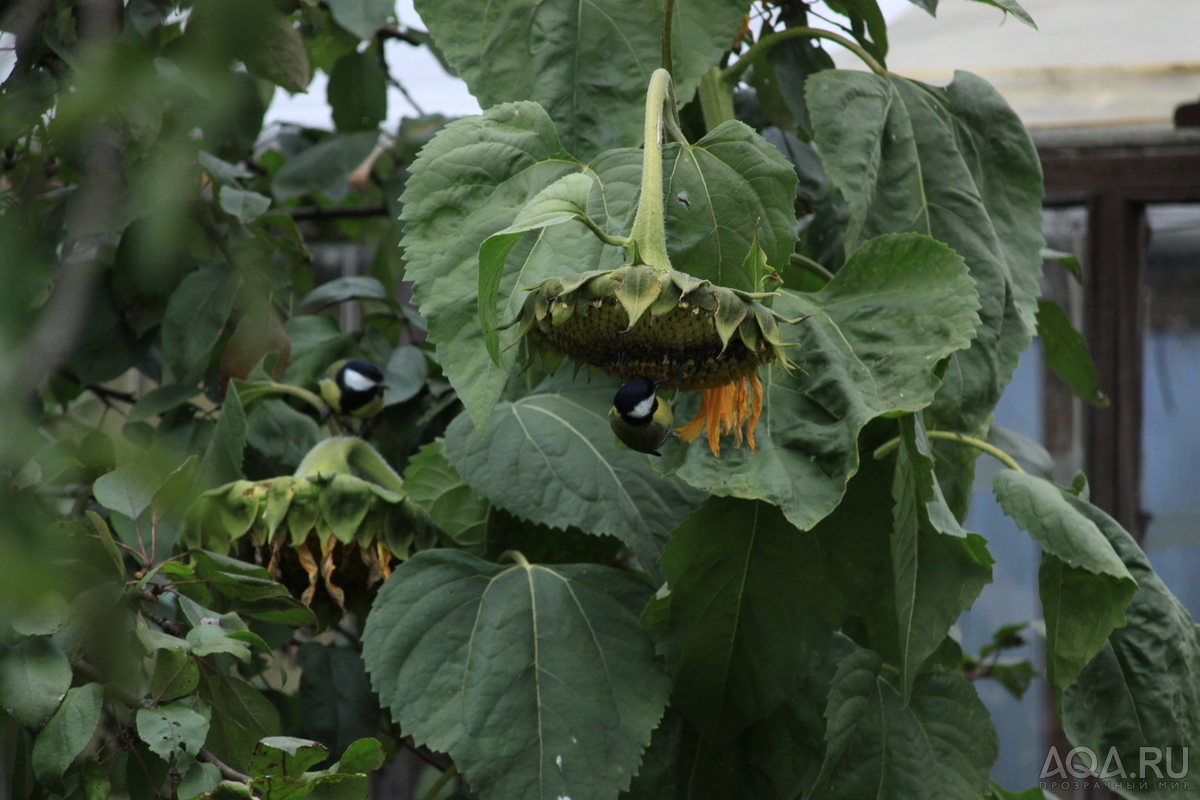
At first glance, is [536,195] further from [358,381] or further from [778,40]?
[358,381]

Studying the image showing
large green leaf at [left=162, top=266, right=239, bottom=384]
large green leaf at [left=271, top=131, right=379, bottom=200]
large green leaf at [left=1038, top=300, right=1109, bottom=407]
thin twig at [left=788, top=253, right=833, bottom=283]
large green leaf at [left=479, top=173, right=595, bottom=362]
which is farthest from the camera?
large green leaf at [left=271, top=131, right=379, bottom=200]

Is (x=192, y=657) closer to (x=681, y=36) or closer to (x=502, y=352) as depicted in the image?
(x=502, y=352)

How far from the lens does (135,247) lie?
2.80ft

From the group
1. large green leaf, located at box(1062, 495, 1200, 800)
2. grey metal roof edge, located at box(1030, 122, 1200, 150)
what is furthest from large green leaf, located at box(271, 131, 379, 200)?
grey metal roof edge, located at box(1030, 122, 1200, 150)

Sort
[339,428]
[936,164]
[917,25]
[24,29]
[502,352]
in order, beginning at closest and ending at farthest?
1. [24,29]
2. [502,352]
3. [936,164]
4. [339,428]
5. [917,25]

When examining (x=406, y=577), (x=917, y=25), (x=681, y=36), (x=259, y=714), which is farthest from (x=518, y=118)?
(x=917, y=25)

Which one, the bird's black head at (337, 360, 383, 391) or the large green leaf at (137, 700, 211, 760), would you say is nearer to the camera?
the large green leaf at (137, 700, 211, 760)

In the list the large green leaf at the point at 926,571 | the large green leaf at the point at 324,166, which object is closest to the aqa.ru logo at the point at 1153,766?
the large green leaf at the point at 926,571

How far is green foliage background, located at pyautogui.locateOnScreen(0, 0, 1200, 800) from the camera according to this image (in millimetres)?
577

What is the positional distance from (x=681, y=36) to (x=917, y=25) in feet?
4.29

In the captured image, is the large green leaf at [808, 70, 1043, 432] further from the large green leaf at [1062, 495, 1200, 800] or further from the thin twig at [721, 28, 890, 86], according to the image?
the large green leaf at [1062, 495, 1200, 800]

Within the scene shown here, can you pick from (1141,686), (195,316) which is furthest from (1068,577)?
(195,316)

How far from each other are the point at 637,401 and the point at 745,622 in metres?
0.21

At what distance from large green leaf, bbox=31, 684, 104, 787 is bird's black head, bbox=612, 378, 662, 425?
30cm
